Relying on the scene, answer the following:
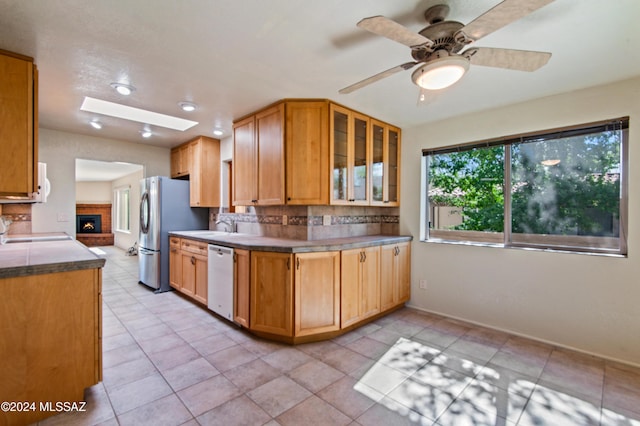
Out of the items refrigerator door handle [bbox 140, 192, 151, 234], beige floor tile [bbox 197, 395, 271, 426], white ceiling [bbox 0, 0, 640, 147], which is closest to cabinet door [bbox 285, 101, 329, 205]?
white ceiling [bbox 0, 0, 640, 147]

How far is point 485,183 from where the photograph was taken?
3.27 m

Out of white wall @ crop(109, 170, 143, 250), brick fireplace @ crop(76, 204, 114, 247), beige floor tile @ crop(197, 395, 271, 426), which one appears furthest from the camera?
brick fireplace @ crop(76, 204, 114, 247)

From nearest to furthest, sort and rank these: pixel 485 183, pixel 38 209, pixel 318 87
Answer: pixel 318 87, pixel 485 183, pixel 38 209

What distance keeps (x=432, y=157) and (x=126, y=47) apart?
323 centimetres

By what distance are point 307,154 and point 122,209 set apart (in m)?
8.66

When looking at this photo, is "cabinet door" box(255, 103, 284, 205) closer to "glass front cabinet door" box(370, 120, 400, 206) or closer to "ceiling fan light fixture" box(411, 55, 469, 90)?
"glass front cabinet door" box(370, 120, 400, 206)

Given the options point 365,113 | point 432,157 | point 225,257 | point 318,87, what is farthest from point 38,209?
point 432,157

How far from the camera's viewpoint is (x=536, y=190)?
294cm

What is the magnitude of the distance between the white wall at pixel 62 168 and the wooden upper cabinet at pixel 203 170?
1.20 m

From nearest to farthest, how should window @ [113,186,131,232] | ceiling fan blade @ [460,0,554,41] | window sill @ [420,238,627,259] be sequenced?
ceiling fan blade @ [460,0,554,41], window sill @ [420,238,627,259], window @ [113,186,131,232]

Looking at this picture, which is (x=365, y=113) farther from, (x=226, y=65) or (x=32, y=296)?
(x=32, y=296)

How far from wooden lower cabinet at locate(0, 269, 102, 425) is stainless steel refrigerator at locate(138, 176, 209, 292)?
2480 mm

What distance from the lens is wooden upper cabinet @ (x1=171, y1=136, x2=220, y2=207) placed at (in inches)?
→ 173

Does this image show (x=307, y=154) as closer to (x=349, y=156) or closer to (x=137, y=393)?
A: (x=349, y=156)
